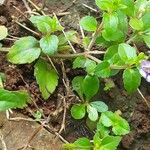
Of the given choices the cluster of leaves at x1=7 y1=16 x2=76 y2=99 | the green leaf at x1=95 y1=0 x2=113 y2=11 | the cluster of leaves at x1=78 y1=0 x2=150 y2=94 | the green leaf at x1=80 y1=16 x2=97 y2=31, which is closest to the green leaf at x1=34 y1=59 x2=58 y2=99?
the cluster of leaves at x1=7 y1=16 x2=76 y2=99

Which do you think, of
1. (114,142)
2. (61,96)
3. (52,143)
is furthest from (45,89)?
(114,142)

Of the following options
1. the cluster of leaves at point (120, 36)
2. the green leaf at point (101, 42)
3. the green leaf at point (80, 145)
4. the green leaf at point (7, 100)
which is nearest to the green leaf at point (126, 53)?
the cluster of leaves at point (120, 36)

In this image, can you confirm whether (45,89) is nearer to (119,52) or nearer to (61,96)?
(61,96)

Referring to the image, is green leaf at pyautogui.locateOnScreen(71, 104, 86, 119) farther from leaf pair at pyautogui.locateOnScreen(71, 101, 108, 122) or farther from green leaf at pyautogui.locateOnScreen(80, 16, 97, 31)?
green leaf at pyautogui.locateOnScreen(80, 16, 97, 31)

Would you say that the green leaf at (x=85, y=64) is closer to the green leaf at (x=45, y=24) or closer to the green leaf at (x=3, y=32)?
the green leaf at (x=45, y=24)

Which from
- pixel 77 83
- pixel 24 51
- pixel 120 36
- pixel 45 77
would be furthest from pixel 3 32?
pixel 120 36

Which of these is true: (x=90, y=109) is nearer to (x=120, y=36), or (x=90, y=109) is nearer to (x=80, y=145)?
(x=80, y=145)
